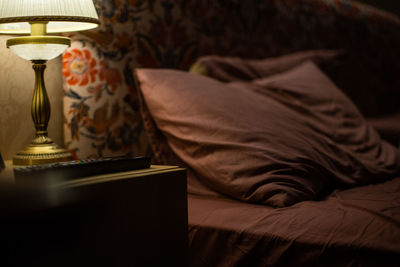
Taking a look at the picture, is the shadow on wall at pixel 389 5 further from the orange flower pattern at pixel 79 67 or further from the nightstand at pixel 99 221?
the nightstand at pixel 99 221

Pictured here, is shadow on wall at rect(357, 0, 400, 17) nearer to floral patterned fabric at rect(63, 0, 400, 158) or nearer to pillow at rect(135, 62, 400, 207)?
floral patterned fabric at rect(63, 0, 400, 158)

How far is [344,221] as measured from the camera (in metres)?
0.85

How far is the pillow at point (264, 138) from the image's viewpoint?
40.7 inches

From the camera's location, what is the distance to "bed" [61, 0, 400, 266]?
2.78ft

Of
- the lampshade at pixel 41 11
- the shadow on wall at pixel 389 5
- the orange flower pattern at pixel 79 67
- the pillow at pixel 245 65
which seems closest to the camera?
the lampshade at pixel 41 11

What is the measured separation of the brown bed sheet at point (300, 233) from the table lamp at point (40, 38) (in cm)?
37

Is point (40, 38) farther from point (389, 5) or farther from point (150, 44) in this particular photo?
point (389, 5)

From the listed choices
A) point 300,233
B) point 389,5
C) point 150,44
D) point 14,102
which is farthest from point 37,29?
point 389,5

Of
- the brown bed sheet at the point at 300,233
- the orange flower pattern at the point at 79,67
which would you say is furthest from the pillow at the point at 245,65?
the brown bed sheet at the point at 300,233

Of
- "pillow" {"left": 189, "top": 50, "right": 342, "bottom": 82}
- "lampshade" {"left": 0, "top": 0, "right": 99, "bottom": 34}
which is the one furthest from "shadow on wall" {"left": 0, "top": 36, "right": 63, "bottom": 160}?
"pillow" {"left": 189, "top": 50, "right": 342, "bottom": 82}

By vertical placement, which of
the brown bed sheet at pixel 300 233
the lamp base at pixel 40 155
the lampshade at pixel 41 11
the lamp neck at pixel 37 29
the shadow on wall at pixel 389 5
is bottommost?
the brown bed sheet at pixel 300 233

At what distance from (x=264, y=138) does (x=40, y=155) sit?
0.52m

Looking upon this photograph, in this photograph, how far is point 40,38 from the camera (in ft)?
3.29

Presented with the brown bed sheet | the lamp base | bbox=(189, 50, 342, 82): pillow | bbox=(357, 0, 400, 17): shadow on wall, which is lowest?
the brown bed sheet
